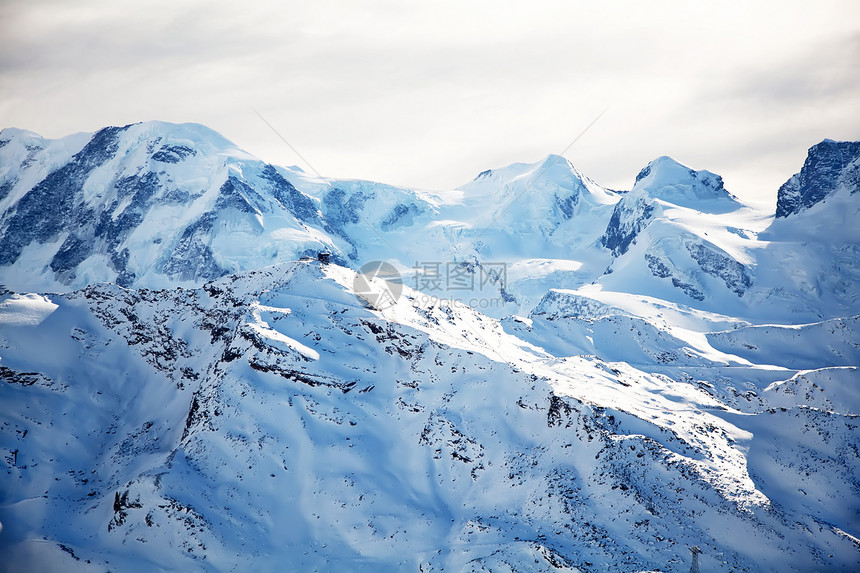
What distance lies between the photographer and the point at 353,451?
303 ft

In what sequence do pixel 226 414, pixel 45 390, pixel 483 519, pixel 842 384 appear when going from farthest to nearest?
pixel 842 384 < pixel 45 390 < pixel 226 414 < pixel 483 519

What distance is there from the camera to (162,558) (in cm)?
7700

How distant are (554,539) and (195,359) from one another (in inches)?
2268

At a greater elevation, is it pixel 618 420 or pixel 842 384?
pixel 618 420

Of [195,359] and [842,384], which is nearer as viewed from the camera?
[195,359]

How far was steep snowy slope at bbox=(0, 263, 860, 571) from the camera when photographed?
261ft

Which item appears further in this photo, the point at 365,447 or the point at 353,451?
the point at 365,447

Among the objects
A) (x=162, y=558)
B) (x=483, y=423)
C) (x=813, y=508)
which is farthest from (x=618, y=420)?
(x=162, y=558)

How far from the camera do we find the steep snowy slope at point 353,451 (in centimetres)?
7962

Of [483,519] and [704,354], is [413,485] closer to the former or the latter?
[483,519]

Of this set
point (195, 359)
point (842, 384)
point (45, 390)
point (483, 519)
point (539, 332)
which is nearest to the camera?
point (483, 519)

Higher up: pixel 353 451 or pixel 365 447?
pixel 353 451

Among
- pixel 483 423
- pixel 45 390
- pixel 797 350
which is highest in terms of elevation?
pixel 45 390

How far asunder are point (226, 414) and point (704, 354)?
103563mm
